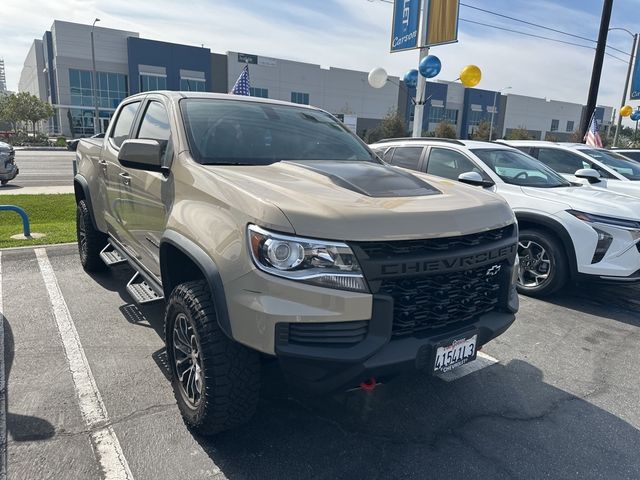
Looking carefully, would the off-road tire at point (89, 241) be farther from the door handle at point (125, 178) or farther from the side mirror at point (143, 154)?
the side mirror at point (143, 154)

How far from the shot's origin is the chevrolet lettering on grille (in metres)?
2.17

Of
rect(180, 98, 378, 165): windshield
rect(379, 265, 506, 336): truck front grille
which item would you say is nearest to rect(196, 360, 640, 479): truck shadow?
rect(379, 265, 506, 336): truck front grille

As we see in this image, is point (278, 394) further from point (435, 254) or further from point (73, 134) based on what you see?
point (73, 134)

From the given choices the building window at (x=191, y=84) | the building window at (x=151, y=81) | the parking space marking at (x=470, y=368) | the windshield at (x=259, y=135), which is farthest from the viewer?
the building window at (x=191, y=84)

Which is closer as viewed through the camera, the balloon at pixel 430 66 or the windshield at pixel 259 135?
the windshield at pixel 259 135

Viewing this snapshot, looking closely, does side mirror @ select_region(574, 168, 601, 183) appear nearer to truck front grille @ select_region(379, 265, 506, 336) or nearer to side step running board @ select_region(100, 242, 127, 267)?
truck front grille @ select_region(379, 265, 506, 336)

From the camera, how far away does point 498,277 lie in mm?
2771

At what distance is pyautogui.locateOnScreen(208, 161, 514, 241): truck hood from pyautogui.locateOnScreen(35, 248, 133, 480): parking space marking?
1564 millimetres

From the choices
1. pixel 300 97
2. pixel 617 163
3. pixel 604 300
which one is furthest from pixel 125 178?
pixel 300 97

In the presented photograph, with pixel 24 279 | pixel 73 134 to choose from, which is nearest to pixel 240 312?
pixel 24 279

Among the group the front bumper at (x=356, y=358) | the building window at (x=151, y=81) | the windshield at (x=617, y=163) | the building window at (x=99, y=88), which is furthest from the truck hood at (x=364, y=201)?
the building window at (x=151, y=81)

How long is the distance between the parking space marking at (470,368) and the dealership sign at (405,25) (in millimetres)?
10323

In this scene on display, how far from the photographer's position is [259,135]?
3.32 metres

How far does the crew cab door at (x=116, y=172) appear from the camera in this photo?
3996 mm
